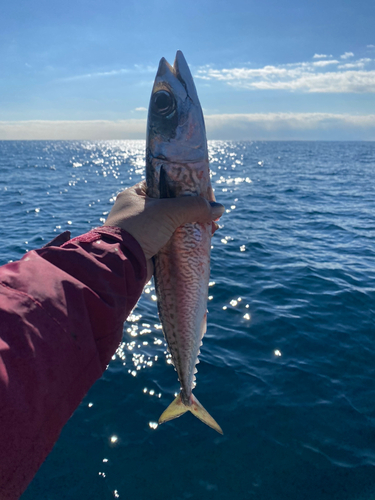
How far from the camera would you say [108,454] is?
192 inches

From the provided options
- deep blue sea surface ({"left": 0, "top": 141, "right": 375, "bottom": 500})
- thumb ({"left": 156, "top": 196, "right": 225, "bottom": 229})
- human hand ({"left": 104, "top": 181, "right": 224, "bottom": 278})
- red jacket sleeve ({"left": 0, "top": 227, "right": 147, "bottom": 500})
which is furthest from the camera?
deep blue sea surface ({"left": 0, "top": 141, "right": 375, "bottom": 500})

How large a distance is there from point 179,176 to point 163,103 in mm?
745

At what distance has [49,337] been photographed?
1.64 metres

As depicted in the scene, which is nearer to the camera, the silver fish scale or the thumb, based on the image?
the thumb

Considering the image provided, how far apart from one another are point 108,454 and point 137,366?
198 cm

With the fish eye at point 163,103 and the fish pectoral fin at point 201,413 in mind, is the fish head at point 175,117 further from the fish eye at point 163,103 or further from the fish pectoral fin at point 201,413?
the fish pectoral fin at point 201,413

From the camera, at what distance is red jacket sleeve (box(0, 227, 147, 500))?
1454 millimetres

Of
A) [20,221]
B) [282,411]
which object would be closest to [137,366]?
[282,411]

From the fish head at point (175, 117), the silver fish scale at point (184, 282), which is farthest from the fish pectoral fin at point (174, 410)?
the fish head at point (175, 117)

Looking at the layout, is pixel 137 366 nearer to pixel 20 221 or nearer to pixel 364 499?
pixel 364 499

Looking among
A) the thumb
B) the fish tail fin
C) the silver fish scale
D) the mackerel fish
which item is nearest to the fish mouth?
the mackerel fish

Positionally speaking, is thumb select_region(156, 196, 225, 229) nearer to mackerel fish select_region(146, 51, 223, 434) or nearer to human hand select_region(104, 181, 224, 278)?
human hand select_region(104, 181, 224, 278)

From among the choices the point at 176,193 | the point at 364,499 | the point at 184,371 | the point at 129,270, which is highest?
the point at 176,193

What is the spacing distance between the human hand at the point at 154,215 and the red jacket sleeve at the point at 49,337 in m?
0.54
